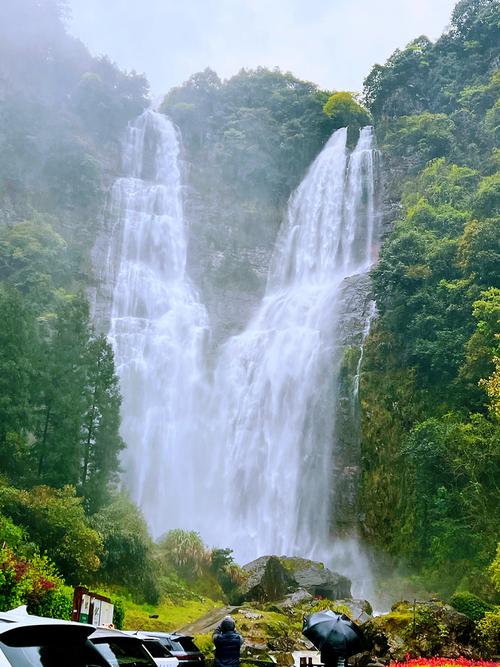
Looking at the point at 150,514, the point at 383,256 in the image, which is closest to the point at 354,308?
the point at 383,256

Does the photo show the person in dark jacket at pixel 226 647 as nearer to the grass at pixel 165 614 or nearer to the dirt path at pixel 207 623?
the dirt path at pixel 207 623

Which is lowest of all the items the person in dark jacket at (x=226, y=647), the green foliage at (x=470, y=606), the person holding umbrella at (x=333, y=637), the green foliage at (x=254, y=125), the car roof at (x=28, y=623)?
the green foliage at (x=470, y=606)

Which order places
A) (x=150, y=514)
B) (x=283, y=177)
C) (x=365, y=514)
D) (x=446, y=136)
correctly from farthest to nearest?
(x=283, y=177)
(x=446, y=136)
(x=150, y=514)
(x=365, y=514)

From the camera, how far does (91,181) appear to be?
170 ft

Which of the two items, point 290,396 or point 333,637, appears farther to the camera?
point 290,396

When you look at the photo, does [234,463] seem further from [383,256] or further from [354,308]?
[383,256]

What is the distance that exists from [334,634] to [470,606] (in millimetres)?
11442

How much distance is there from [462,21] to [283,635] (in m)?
53.3

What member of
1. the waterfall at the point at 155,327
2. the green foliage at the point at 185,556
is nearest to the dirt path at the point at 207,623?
the green foliage at the point at 185,556

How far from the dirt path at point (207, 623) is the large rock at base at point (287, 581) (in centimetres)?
418

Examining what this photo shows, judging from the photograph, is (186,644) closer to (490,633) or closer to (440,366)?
(490,633)

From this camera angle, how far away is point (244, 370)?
42375 millimetres

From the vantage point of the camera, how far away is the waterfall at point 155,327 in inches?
1533

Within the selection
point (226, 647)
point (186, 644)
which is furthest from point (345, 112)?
point (226, 647)
